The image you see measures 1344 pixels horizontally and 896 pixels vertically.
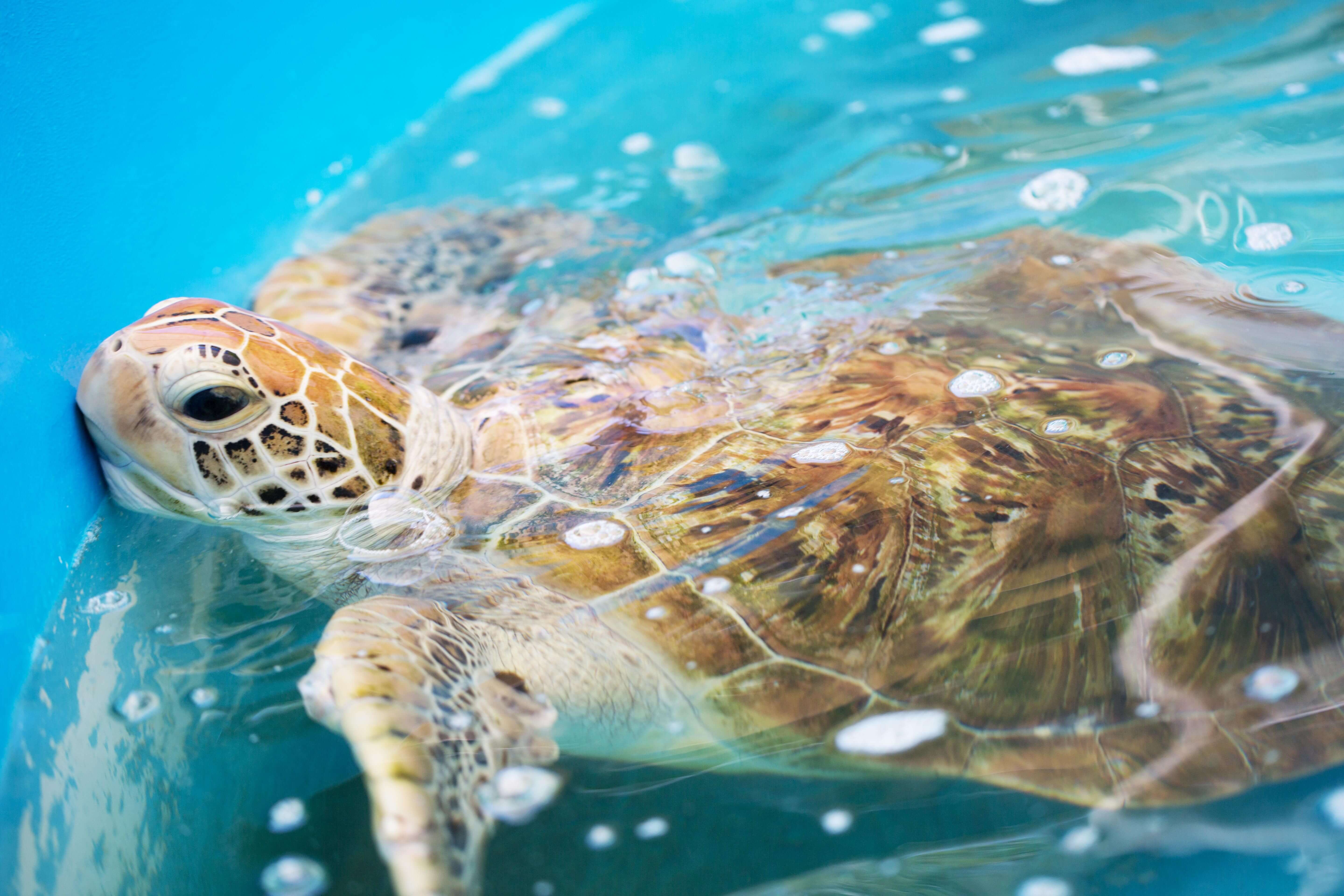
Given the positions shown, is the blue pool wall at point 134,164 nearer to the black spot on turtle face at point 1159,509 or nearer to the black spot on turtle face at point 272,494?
the black spot on turtle face at point 272,494

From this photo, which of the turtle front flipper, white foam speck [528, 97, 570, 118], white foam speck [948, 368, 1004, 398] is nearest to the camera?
the turtle front flipper

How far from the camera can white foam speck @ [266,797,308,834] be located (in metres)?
0.98

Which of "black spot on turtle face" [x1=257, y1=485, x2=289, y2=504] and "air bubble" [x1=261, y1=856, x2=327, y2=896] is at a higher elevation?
"black spot on turtle face" [x1=257, y1=485, x2=289, y2=504]

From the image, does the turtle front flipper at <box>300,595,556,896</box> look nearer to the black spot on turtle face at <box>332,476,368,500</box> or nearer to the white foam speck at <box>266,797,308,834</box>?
the white foam speck at <box>266,797,308,834</box>

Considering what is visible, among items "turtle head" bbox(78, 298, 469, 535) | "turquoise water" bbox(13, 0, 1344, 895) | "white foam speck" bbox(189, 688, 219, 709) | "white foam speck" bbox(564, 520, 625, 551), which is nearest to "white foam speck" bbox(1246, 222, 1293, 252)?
"turquoise water" bbox(13, 0, 1344, 895)

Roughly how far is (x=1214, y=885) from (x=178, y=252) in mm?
2218

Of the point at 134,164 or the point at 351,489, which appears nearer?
the point at 351,489

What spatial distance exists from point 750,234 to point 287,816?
1.82 m

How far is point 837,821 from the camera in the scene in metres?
Result: 1.01

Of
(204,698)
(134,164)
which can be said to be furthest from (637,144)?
(204,698)

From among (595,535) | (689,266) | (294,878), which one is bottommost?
(294,878)

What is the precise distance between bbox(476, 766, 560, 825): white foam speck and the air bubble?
20cm

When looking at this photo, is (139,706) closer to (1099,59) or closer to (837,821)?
(837,821)

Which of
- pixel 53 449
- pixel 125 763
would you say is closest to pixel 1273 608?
pixel 125 763
